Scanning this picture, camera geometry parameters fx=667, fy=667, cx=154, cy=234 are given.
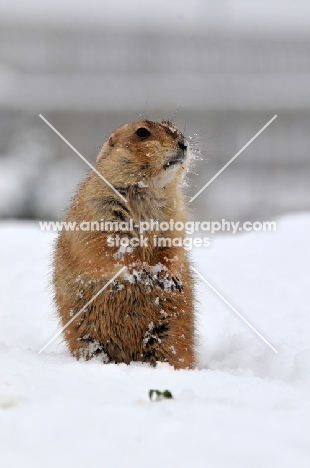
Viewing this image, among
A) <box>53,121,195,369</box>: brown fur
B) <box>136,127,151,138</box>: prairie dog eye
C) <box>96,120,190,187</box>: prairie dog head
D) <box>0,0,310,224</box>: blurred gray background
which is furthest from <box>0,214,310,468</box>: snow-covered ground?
<box>0,0,310,224</box>: blurred gray background

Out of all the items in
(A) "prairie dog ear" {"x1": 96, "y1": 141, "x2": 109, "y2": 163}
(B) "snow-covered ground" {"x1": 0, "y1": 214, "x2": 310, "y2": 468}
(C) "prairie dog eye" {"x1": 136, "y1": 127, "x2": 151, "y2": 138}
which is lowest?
(B) "snow-covered ground" {"x1": 0, "y1": 214, "x2": 310, "y2": 468}

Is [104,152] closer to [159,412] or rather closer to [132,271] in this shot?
[132,271]

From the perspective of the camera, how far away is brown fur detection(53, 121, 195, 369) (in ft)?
11.6

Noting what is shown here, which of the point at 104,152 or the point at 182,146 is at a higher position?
the point at 104,152

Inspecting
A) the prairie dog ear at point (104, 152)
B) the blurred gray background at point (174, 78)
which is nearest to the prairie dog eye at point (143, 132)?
the prairie dog ear at point (104, 152)

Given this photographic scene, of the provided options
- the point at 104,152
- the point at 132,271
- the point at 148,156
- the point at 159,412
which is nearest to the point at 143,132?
the point at 148,156

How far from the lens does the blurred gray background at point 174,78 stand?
11023mm

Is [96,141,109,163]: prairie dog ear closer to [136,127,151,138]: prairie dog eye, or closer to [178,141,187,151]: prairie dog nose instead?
[136,127,151,138]: prairie dog eye

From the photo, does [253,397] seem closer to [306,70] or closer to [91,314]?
[91,314]

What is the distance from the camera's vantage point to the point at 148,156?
3.71m

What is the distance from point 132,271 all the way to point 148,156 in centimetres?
66

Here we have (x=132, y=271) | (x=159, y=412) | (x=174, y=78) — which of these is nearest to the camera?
(x=159, y=412)

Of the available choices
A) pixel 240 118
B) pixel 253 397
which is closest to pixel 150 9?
pixel 240 118

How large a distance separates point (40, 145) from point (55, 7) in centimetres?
303
